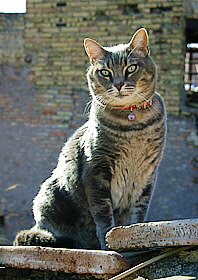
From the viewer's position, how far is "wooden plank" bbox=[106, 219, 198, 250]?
5.88ft

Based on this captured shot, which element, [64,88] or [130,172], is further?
[64,88]

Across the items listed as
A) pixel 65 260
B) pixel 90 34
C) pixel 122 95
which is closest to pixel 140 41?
pixel 122 95

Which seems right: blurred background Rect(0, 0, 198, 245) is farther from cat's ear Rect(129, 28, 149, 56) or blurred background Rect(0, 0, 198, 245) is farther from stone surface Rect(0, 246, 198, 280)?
stone surface Rect(0, 246, 198, 280)

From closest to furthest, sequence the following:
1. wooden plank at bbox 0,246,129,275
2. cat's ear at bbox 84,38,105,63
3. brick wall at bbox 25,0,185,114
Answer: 1. wooden plank at bbox 0,246,129,275
2. cat's ear at bbox 84,38,105,63
3. brick wall at bbox 25,0,185,114

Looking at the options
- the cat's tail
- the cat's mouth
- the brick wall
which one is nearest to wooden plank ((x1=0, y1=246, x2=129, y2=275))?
the cat's tail

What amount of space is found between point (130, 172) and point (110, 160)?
0.57ft

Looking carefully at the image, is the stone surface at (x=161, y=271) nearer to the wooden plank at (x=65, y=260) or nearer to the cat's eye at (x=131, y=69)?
the wooden plank at (x=65, y=260)

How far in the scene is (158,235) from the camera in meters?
1.83

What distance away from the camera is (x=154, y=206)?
22.0 ft

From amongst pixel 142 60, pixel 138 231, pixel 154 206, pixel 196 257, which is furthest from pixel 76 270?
pixel 154 206

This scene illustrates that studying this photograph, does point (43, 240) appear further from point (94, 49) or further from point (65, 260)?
point (94, 49)

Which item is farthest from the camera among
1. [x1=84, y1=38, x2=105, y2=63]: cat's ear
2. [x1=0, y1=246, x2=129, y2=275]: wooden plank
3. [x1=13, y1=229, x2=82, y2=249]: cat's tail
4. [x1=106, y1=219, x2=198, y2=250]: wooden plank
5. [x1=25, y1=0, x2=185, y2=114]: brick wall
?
[x1=25, y1=0, x2=185, y2=114]: brick wall

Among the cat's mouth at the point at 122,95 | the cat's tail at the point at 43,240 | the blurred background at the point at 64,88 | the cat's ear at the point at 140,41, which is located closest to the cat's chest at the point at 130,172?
the cat's mouth at the point at 122,95

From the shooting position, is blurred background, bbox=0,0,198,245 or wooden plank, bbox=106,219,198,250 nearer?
wooden plank, bbox=106,219,198,250
